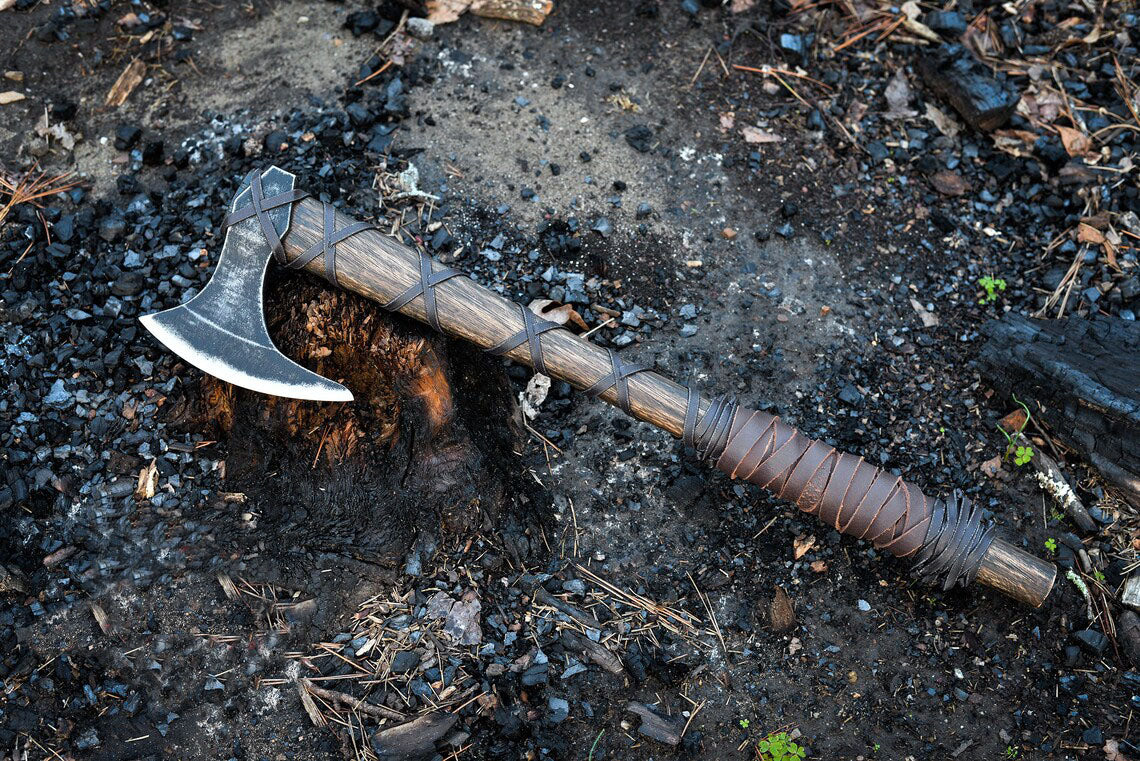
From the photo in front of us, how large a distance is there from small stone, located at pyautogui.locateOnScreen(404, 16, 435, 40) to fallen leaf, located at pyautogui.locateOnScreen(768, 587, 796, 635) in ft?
12.5

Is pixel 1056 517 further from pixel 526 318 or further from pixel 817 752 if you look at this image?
pixel 526 318

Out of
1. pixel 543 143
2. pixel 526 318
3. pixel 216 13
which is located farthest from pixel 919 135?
pixel 216 13

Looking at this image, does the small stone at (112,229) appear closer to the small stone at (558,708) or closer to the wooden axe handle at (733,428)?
the wooden axe handle at (733,428)

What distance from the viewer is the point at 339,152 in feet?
15.8

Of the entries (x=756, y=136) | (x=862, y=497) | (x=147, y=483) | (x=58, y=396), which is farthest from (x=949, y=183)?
(x=58, y=396)

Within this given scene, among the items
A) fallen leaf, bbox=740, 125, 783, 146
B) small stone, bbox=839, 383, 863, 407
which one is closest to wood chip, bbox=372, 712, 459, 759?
small stone, bbox=839, 383, 863, 407

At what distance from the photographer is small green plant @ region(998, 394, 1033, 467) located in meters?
4.46

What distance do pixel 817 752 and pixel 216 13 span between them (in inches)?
211

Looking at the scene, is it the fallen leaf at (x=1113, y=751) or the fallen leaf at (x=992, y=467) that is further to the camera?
the fallen leaf at (x=992, y=467)

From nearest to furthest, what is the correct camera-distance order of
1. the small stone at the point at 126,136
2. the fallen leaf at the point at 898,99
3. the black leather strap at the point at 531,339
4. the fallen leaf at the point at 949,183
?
the black leather strap at the point at 531,339 < the small stone at the point at 126,136 < the fallen leaf at the point at 949,183 < the fallen leaf at the point at 898,99

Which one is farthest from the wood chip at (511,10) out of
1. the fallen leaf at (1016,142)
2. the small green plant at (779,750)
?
the small green plant at (779,750)

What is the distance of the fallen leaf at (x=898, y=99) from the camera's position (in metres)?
5.43

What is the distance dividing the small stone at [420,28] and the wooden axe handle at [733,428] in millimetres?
1809

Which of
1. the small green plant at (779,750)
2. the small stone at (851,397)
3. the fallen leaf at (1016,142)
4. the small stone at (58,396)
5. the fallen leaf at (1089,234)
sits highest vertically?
the fallen leaf at (1016,142)
